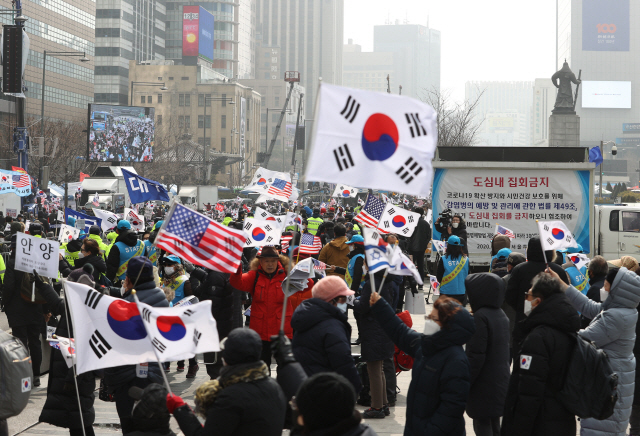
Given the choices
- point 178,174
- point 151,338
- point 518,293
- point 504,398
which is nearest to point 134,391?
point 151,338

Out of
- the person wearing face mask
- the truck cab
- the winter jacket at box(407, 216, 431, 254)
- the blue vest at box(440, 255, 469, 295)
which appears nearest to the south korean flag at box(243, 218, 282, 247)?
the blue vest at box(440, 255, 469, 295)

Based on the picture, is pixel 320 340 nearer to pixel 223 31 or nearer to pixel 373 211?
pixel 373 211

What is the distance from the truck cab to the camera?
19516 millimetres

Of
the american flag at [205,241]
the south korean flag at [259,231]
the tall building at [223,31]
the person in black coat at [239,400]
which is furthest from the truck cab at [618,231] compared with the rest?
the tall building at [223,31]

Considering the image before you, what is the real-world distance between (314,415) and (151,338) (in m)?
2.00

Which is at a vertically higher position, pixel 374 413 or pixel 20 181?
pixel 20 181

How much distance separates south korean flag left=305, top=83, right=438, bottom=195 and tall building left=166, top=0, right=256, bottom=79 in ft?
493

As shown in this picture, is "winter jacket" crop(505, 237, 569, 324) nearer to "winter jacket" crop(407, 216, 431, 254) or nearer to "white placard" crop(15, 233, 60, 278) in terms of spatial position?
"white placard" crop(15, 233, 60, 278)

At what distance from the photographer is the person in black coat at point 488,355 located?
566cm

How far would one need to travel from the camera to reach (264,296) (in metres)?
7.52

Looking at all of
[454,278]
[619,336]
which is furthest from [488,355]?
[454,278]

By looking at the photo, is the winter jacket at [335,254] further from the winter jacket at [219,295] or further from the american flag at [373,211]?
the winter jacket at [219,295]

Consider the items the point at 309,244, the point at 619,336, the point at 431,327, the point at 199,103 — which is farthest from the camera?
the point at 199,103

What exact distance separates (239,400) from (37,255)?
4.65 m
